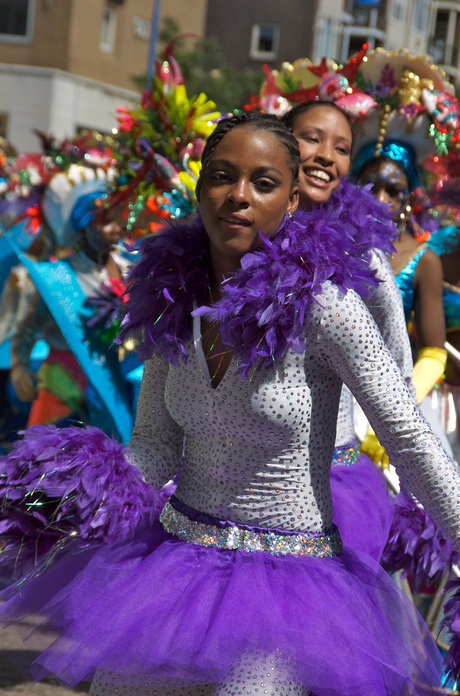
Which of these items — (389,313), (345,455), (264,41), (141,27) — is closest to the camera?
(389,313)

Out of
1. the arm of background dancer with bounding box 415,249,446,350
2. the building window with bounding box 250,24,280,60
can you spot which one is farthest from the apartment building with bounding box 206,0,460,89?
the arm of background dancer with bounding box 415,249,446,350

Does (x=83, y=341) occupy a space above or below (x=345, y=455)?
below

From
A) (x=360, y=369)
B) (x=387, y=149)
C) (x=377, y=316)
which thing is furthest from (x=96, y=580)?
(x=387, y=149)

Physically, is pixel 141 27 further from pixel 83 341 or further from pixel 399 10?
pixel 83 341

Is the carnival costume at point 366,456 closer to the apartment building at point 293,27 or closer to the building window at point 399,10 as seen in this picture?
the apartment building at point 293,27

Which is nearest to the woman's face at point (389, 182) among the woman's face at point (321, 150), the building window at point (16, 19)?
the woman's face at point (321, 150)

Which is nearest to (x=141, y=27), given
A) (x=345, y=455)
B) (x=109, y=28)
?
(x=109, y=28)

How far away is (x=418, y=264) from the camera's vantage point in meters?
3.41

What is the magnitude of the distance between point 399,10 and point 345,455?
39508 millimetres

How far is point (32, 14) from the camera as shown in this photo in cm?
2447

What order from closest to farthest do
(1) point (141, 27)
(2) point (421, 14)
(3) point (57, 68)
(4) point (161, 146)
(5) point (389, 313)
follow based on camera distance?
1. (5) point (389, 313)
2. (4) point (161, 146)
3. (3) point (57, 68)
4. (1) point (141, 27)
5. (2) point (421, 14)

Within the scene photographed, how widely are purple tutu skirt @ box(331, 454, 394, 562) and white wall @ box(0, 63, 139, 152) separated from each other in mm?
21456

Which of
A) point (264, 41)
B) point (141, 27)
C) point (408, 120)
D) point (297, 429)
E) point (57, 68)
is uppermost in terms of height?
point (264, 41)

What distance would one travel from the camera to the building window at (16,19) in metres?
24.5
